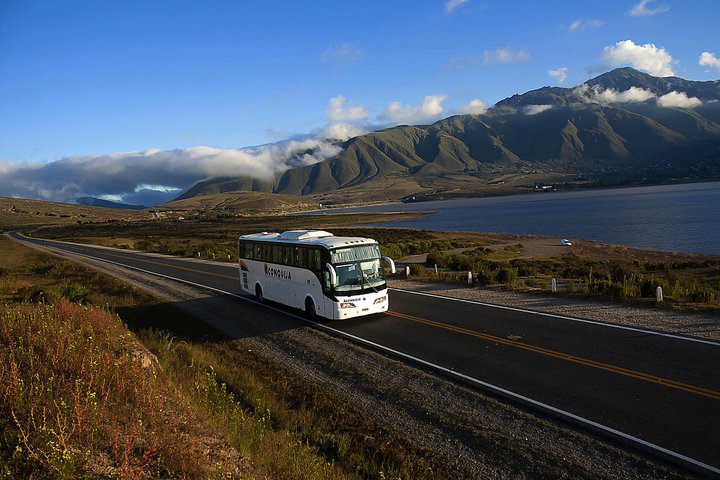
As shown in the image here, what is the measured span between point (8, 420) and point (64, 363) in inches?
88.4

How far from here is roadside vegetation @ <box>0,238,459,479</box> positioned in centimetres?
569

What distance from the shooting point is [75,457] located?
17.8 ft

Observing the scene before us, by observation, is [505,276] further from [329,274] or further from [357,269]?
[329,274]

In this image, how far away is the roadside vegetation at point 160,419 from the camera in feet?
18.7

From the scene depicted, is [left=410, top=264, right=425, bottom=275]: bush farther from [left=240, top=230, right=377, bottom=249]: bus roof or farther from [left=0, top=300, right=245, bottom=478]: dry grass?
[left=0, top=300, right=245, bottom=478]: dry grass

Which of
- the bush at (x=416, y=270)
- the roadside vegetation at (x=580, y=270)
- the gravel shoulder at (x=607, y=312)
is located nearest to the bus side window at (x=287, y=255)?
the gravel shoulder at (x=607, y=312)

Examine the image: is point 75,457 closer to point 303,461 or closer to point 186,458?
point 186,458

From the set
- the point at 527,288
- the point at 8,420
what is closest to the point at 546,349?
the point at 527,288

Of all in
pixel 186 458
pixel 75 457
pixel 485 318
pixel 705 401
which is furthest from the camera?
pixel 485 318

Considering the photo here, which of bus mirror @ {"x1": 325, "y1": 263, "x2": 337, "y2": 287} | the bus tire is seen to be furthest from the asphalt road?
bus mirror @ {"x1": 325, "y1": 263, "x2": 337, "y2": 287}

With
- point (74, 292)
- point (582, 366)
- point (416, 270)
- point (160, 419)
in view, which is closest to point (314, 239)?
point (582, 366)

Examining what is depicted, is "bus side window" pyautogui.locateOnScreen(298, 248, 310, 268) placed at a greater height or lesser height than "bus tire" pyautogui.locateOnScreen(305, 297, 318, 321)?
greater

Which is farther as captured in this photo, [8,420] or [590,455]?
[590,455]

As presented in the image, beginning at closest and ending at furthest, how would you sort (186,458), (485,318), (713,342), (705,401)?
(186,458)
(705,401)
(713,342)
(485,318)
